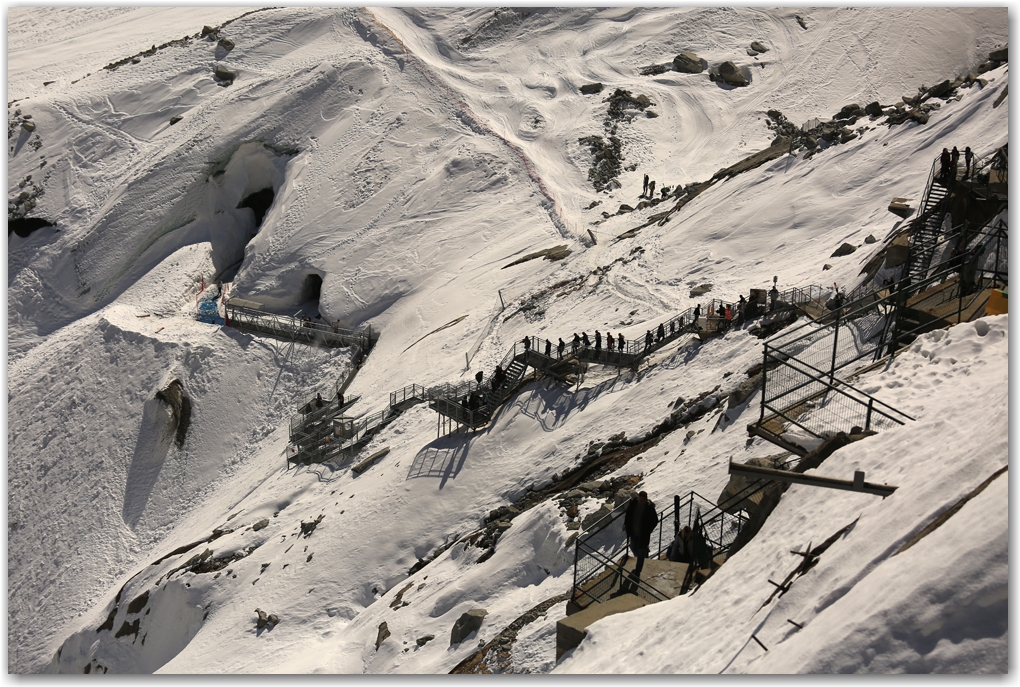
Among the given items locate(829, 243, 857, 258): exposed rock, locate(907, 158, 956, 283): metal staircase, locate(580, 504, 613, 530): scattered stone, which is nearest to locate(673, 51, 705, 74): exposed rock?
locate(829, 243, 857, 258): exposed rock

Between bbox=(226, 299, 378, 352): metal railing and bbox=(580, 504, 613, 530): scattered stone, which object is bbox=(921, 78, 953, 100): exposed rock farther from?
bbox=(580, 504, 613, 530): scattered stone

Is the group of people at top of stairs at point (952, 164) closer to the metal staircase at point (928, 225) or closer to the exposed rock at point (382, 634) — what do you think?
the metal staircase at point (928, 225)

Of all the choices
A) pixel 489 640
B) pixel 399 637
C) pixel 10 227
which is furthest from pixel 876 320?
pixel 10 227

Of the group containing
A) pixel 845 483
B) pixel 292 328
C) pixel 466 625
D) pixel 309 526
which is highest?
pixel 845 483

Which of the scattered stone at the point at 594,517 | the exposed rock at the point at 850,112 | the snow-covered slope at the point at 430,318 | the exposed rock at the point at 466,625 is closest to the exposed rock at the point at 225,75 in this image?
the snow-covered slope at the point at 430,318

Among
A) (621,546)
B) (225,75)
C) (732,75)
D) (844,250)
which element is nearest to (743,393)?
(621,546)

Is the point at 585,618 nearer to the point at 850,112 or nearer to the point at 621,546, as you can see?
the point at 621,546
